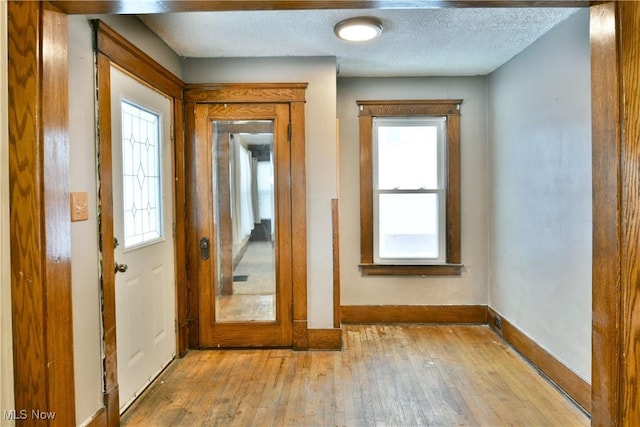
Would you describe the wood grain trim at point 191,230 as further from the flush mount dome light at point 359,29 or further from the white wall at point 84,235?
the flush mount dome light at point 359,29

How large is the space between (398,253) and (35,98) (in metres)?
3.20

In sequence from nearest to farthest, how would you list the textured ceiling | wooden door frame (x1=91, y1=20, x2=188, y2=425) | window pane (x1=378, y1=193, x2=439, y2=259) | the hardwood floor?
wooden door frame (x1=91, y1=20, x2=188, y2=425)
the hardwood floor
the textured ceiling
window pane (x1=378, y1=193, x2=439, y2=259)

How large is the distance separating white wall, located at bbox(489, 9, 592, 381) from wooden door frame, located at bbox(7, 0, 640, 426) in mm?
1026

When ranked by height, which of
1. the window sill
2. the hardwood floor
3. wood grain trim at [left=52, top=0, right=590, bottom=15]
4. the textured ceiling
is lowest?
the hardwood floor

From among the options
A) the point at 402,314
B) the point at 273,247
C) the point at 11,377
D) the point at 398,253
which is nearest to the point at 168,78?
the point at 273,247

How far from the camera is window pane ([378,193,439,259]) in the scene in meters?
3.96

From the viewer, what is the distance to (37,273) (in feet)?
4.91

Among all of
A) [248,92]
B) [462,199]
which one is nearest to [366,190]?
[462,199]

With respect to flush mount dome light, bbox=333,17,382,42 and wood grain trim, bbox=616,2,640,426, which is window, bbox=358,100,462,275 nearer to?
flush mount dome light, bbox=333,17,382,42

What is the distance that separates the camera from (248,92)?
10.6 feet

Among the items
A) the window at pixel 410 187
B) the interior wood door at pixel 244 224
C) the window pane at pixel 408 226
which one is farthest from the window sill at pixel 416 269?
the interior wood door at pixel 244 224

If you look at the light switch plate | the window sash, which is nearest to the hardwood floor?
the window sash

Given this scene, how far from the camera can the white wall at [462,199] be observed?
152 inches

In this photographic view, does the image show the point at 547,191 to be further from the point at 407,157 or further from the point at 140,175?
the point at 140,175
